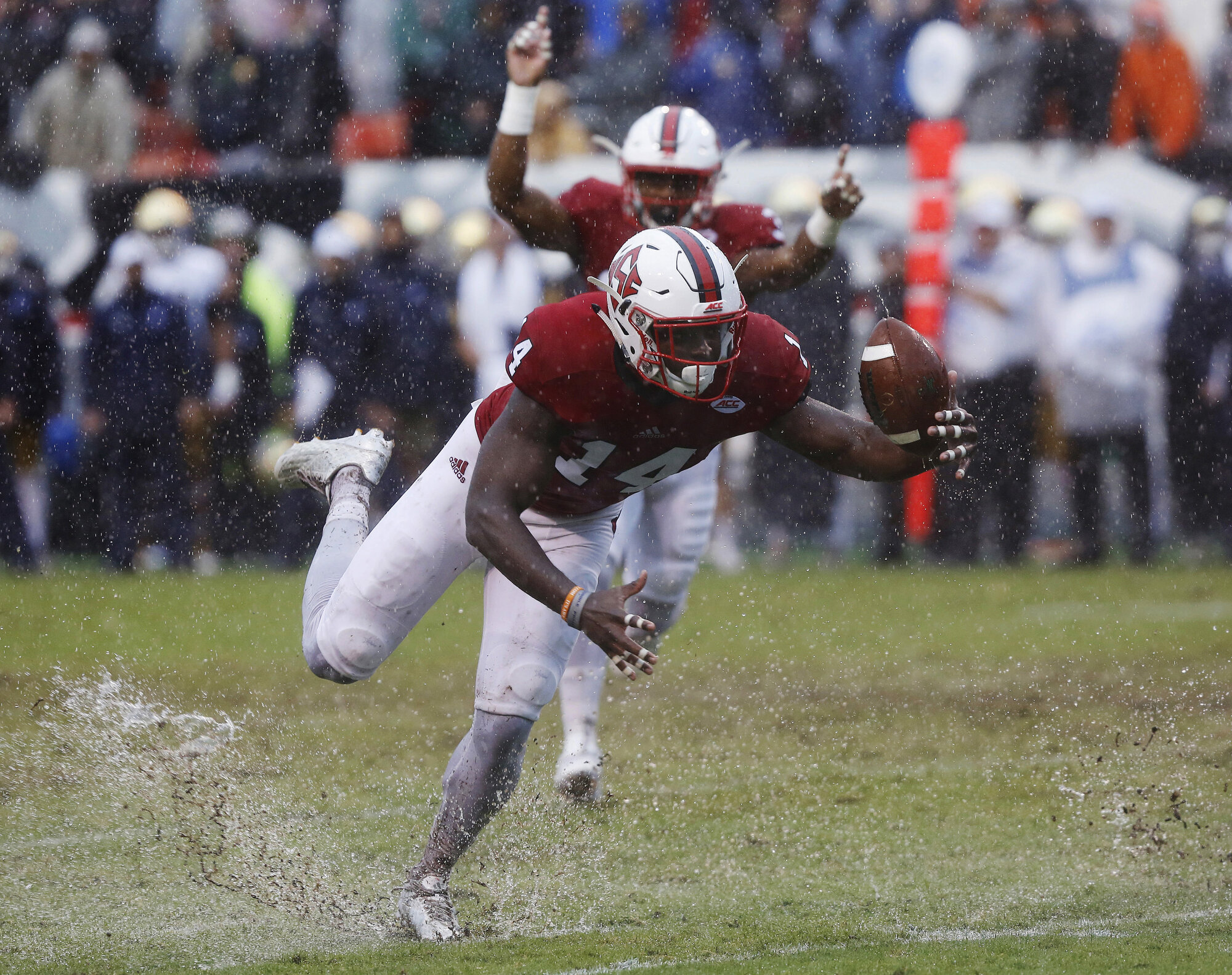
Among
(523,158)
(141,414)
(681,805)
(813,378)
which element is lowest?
(141,414)

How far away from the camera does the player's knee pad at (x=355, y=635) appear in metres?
4.99

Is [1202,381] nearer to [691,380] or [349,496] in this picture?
[349,496]

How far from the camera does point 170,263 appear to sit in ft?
38.4

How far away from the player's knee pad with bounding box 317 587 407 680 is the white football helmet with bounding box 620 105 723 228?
1881 mm

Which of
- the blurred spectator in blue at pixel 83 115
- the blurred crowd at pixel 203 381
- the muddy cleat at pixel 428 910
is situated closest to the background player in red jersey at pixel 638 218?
the muddy cleat at pixel 428 910

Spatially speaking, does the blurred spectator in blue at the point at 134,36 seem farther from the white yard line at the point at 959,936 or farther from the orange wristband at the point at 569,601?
the white yard line at the point at 959,936

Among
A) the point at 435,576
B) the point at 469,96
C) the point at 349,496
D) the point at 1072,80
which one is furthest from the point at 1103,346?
the point at 435,576

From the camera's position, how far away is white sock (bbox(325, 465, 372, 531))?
221 inches

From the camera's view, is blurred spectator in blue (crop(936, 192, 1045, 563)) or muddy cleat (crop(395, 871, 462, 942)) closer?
muddy cleat (crop(395, 871, 462, 942))

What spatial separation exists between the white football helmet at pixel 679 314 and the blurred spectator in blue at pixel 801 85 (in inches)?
317

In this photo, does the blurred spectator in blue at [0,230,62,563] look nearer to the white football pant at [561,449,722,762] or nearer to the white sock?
the white football pant at [561,449,722,762]

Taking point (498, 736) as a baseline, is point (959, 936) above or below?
below

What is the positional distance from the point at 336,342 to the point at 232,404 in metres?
0.91

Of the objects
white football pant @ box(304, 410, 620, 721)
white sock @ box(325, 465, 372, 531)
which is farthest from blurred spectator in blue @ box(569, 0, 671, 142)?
white football pant @ box(304, 410, 620, 721)
